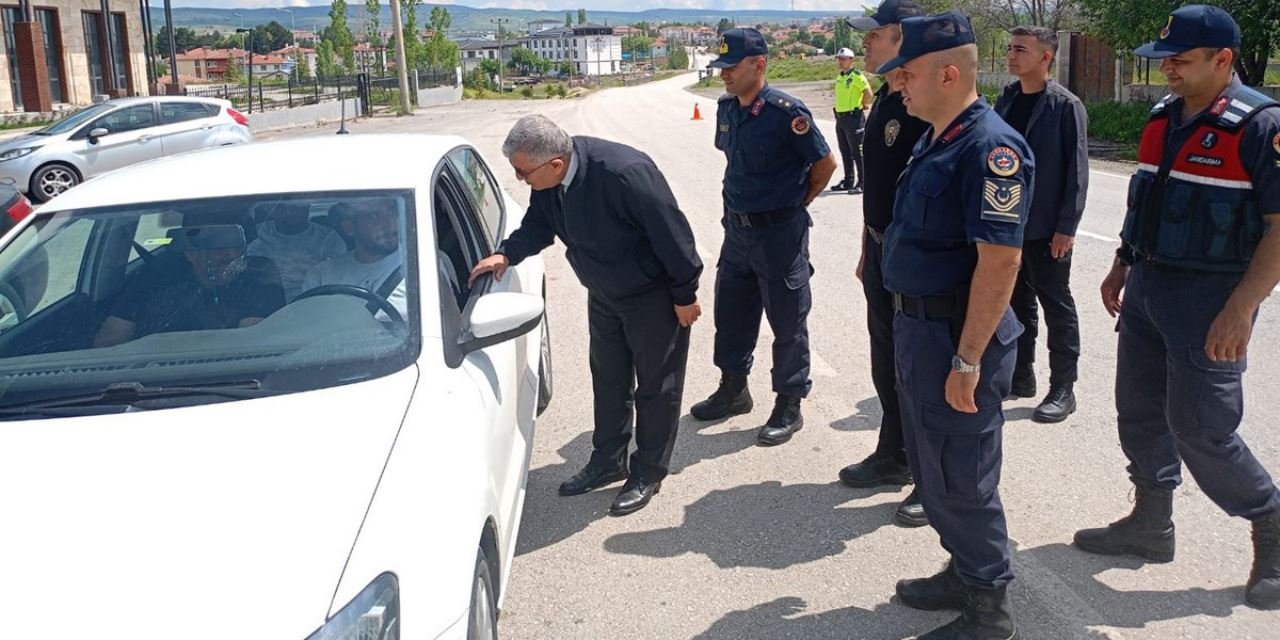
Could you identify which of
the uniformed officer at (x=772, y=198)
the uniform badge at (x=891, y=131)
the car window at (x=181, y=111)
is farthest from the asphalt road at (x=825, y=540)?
the car window at (x=181, y=111)

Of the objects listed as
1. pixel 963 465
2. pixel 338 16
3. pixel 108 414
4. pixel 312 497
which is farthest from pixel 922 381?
pixel 338 16

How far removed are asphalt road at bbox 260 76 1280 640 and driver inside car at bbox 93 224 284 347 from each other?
1.33 m

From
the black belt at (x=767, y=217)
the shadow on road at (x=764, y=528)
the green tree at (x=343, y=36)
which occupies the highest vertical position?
the green tree at (x=343, y=36)

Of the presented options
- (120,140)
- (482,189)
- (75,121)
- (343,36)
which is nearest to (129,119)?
(120,140)

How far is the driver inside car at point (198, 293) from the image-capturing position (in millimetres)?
3137

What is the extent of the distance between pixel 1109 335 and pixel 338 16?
205 feet

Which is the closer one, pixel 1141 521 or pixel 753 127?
pixel 1141 521

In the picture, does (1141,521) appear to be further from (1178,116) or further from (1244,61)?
(1244,61)

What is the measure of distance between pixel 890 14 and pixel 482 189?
1.95m

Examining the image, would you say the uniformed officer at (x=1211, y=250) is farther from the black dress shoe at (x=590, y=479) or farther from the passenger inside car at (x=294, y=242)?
the passenger inside car at (x=294, y=242)

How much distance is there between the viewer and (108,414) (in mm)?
2740

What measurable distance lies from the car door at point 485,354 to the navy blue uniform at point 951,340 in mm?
1273

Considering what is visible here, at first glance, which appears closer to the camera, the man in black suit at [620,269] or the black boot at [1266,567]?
the black boot at [1266,567]

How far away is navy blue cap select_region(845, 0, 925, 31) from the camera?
4.20 metres
